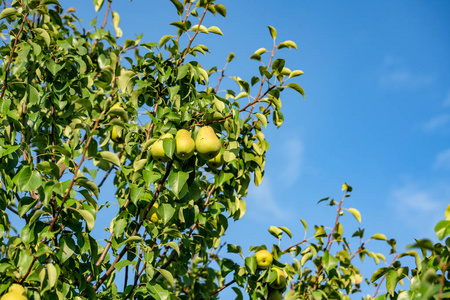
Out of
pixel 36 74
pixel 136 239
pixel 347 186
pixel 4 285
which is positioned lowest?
pixel 4 285

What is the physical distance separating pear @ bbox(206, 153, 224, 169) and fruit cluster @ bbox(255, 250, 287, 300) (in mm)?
1009

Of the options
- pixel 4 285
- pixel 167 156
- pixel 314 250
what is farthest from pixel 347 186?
pixel 4 285

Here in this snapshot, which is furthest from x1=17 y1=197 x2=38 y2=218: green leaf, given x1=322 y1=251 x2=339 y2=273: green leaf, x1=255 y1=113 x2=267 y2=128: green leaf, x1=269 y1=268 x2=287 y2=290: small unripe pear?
x1=322 y1=251 x2=339 y2=273: green leaf

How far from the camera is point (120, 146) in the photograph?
18.9ft

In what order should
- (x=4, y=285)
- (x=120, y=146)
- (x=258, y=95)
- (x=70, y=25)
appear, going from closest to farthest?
(x=4, y=285), (x=258, y=95), (x=120, y=146), (x=70, y=25)

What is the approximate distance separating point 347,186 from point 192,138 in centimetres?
220

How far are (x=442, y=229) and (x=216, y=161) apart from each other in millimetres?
1905

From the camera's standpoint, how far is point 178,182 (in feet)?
10.9

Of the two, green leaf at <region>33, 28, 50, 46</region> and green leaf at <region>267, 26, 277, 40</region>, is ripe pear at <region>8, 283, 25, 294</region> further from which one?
green leaf at <region>267, 26, 277, 40</region>

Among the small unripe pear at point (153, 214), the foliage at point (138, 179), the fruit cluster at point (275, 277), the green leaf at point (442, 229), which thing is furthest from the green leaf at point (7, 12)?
the green leaf at point (442, 229)

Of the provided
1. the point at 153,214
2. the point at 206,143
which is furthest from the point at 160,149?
the point at 153,214

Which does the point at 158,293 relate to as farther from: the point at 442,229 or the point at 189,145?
the point at 442,229

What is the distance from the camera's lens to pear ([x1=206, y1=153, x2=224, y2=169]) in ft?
12.8

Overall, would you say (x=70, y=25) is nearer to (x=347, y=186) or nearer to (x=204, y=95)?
(x=204, y=95)
